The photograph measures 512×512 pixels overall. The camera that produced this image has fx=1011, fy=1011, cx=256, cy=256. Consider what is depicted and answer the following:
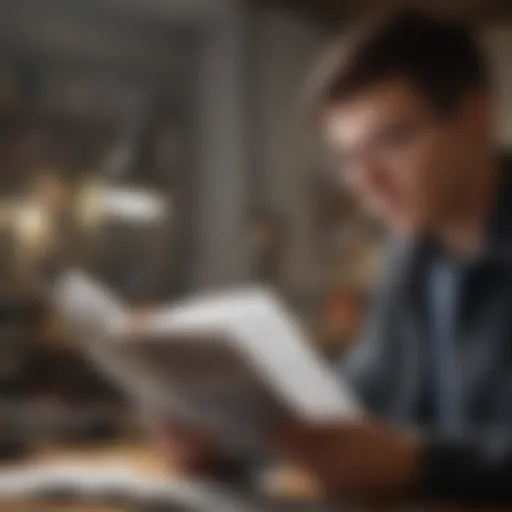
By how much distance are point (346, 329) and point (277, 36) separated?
0.23 metres

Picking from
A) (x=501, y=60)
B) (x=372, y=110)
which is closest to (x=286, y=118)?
(x=372, y=110)

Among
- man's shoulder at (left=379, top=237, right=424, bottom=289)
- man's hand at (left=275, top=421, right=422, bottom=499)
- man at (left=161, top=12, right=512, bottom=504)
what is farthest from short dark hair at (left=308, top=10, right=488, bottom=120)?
man's hand at (left=275, top=421, right=422, bottom=499)

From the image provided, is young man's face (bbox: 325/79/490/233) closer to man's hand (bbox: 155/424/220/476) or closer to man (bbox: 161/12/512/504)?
man (bbox: 161/12/512/504)

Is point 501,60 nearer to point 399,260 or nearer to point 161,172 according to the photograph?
point 399,260

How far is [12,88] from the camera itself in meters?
0.77

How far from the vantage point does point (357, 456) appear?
76 cm

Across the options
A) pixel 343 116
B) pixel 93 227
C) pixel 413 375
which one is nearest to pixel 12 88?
pixel 93 227

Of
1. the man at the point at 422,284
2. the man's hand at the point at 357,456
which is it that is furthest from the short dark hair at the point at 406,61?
the man's hand at the point at 357,456

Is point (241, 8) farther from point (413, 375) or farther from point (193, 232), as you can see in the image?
point (413, 375)

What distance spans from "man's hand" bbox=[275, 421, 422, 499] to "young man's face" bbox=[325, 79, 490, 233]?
0.16 m

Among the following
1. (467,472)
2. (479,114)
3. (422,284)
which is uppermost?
(479,114)

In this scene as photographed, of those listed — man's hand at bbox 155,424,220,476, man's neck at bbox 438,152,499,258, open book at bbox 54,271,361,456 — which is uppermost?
man's neck at bbox 438,152,499,258

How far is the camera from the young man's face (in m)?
0.76

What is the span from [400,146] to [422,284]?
106 millimetres
